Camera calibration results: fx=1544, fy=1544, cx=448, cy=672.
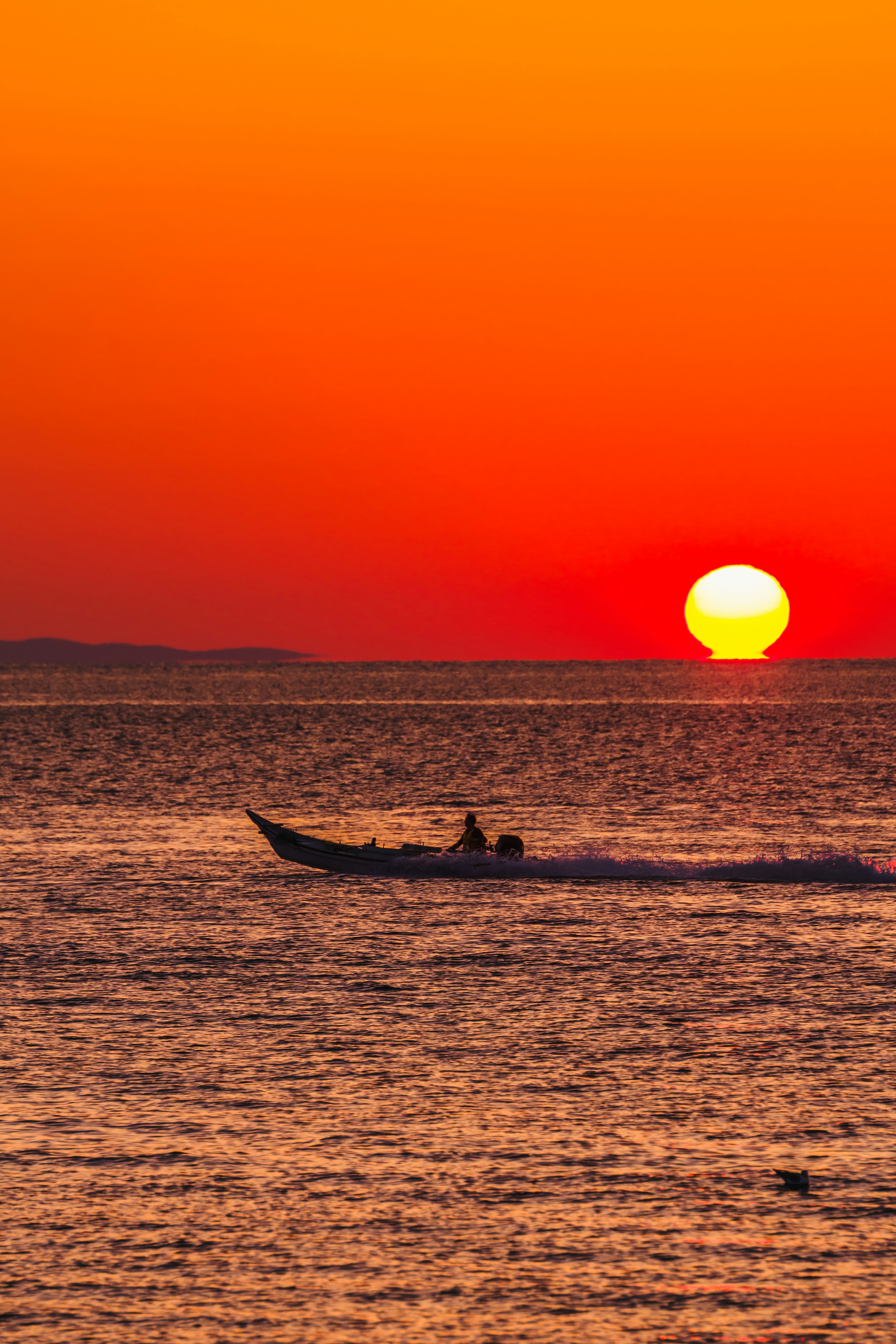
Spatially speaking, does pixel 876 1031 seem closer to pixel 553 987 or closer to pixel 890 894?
pixel 553 987

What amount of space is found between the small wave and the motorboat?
0.08ft

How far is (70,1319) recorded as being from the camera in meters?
11.4

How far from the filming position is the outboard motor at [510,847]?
1510 inches

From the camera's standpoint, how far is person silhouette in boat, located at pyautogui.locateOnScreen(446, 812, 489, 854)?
3884 cm

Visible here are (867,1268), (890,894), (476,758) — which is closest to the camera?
(867,1268)

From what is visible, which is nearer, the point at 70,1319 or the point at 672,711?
the point at 70,1319

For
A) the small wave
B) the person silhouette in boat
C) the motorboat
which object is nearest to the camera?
the small wave

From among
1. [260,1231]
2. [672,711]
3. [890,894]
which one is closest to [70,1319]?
[260,1231]

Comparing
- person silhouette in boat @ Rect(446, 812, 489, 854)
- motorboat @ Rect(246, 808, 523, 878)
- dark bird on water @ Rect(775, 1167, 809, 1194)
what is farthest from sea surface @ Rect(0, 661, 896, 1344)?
person silhouette in boat @ Rect(446, 812, 489, 854)

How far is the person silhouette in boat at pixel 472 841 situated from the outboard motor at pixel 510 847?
1.72 ft

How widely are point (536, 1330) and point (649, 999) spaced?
12259 mm

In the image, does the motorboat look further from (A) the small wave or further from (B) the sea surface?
(B) the sea surface

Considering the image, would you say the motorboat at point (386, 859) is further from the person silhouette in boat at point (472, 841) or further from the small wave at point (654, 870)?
the person silhouette in boat at point (472, 841)

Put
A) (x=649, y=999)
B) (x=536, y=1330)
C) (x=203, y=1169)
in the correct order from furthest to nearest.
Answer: (x=649, y=999) → (x=203, y=1169) → (x=536, y=1330)
